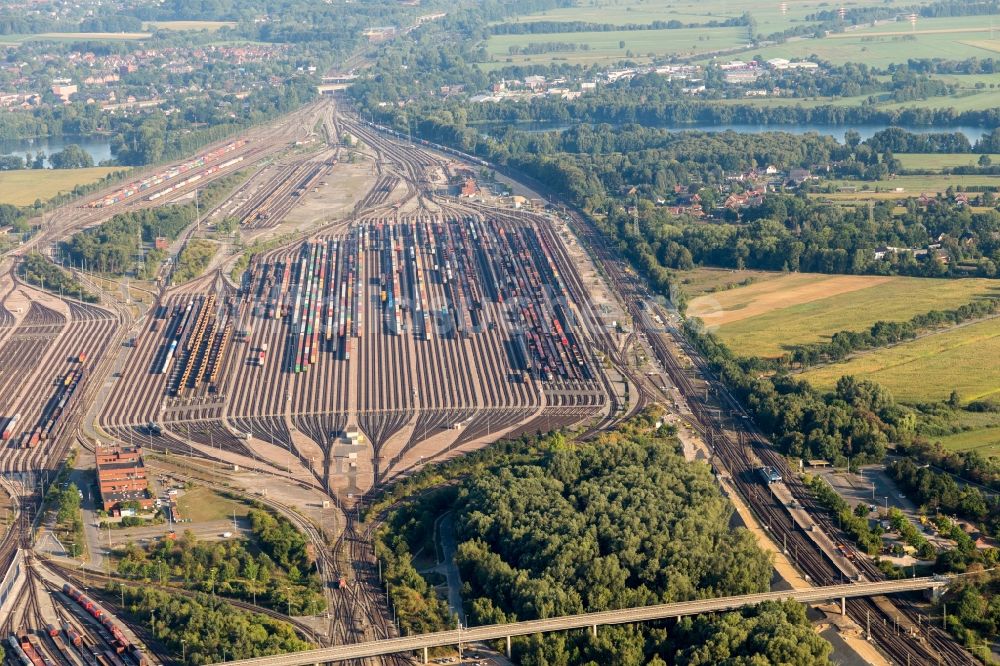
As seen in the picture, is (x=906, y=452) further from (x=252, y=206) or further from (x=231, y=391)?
(x=252, y=206)

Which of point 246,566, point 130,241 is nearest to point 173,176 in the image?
point 130,241

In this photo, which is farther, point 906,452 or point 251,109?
point 251,109

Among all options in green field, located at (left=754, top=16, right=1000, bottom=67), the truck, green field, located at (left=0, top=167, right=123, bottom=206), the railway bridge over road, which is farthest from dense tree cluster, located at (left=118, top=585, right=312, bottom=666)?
green field, located at (left=754, top=16, right=1000, bottom=67)

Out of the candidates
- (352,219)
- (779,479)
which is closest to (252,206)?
(352,219)

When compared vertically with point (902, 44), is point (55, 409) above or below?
below

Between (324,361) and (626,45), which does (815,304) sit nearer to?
(324,361)

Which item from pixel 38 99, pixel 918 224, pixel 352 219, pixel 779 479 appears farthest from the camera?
pixel 38 99

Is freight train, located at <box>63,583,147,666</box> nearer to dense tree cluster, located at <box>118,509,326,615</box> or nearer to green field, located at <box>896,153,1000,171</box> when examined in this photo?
dense tree cluster, located at <box>118,509,326,615</box>
